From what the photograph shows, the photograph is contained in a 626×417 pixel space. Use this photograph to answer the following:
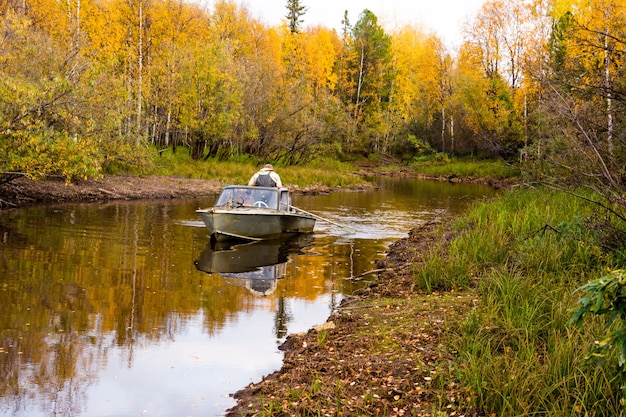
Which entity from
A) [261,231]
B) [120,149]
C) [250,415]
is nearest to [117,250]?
[261,231]

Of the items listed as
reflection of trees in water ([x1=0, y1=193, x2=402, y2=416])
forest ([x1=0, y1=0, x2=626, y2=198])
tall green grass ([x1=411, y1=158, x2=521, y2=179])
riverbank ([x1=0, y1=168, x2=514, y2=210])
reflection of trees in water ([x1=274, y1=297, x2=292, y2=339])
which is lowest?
reflection of trees in water ([x1=274, y1=297, x2=292, y2=339])

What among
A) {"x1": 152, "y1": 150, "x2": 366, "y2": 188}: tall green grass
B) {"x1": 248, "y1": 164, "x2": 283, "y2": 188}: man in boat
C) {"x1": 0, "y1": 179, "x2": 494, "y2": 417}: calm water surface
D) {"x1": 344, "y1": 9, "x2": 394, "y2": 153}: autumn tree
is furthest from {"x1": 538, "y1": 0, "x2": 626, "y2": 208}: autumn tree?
{"x1": 344, "y1": 9, "x2": 394, "y2": 153}: autumn tree

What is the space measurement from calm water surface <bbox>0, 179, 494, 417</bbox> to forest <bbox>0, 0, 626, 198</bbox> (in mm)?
4315

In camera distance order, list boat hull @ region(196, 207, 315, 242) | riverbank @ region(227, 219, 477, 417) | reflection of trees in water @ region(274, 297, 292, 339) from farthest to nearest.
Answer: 1. boat hull @ region(196, 207, 315, 242)
2. reflection of trees in water @ region(274, 297, 292, 339)
3. riverbank @ region(227, 219, 477, 417)

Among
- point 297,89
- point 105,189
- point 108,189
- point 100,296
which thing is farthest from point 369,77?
point 100,296

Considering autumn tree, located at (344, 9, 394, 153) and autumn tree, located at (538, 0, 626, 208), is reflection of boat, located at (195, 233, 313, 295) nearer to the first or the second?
autumn tree, located at (538, 0, 626, 208)

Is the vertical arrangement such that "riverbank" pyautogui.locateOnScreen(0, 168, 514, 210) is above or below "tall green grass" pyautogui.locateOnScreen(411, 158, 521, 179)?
below

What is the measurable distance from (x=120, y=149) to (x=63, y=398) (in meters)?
21.8

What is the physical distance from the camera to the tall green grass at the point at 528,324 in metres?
5.54

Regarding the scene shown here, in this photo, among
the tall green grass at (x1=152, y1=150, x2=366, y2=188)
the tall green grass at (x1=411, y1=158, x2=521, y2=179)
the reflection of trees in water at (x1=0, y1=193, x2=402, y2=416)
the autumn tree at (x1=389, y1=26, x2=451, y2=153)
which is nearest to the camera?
the reflection of trees in water at (x1=0, y1=193, x2=402, y2=416)

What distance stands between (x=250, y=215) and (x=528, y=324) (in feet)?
36.5

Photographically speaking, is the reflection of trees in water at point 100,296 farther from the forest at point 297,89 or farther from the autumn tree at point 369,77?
the autumn tree at point 369,77

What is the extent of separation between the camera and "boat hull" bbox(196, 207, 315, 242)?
56.2ft

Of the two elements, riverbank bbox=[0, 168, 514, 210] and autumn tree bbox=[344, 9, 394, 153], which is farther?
autumn tree bbox=[344, 9, 394, 153]
